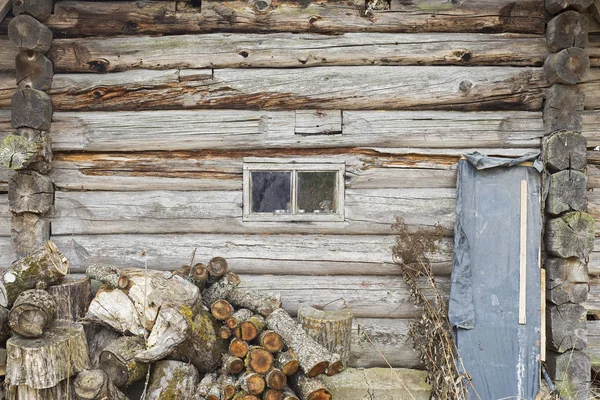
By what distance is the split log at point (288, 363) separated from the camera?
3.44 m

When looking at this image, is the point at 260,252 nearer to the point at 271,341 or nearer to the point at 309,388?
the point at 271,341

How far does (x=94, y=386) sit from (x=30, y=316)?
2.28 feet

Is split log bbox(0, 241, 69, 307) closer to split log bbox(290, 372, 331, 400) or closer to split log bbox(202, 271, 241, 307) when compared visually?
split log bbox(202, 271, 241, 307)

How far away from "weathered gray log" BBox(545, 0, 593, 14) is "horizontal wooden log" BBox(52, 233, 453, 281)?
2.33 m

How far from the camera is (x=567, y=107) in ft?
13.5

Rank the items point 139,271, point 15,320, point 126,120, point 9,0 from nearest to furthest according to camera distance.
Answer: point 15,320, point 139,271, point 9,0, point 126,120

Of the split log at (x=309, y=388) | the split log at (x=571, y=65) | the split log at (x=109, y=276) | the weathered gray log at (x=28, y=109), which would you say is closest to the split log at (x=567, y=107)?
the split log at (x=571, y=65)

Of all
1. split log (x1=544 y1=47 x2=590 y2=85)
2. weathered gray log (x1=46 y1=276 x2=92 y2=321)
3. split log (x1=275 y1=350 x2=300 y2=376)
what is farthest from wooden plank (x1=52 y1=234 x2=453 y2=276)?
split log (x1=544 y1=47 x2=590 y2=85)

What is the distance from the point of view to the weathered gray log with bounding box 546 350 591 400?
4020mm

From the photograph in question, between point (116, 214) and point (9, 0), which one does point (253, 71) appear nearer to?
point (116, 214)

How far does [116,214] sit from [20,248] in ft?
2.99

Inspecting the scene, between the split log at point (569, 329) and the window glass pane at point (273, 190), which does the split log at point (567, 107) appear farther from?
the window glass pane at point (273, 190)

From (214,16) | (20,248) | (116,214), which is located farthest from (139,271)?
(214,16)

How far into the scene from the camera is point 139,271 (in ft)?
12.5
